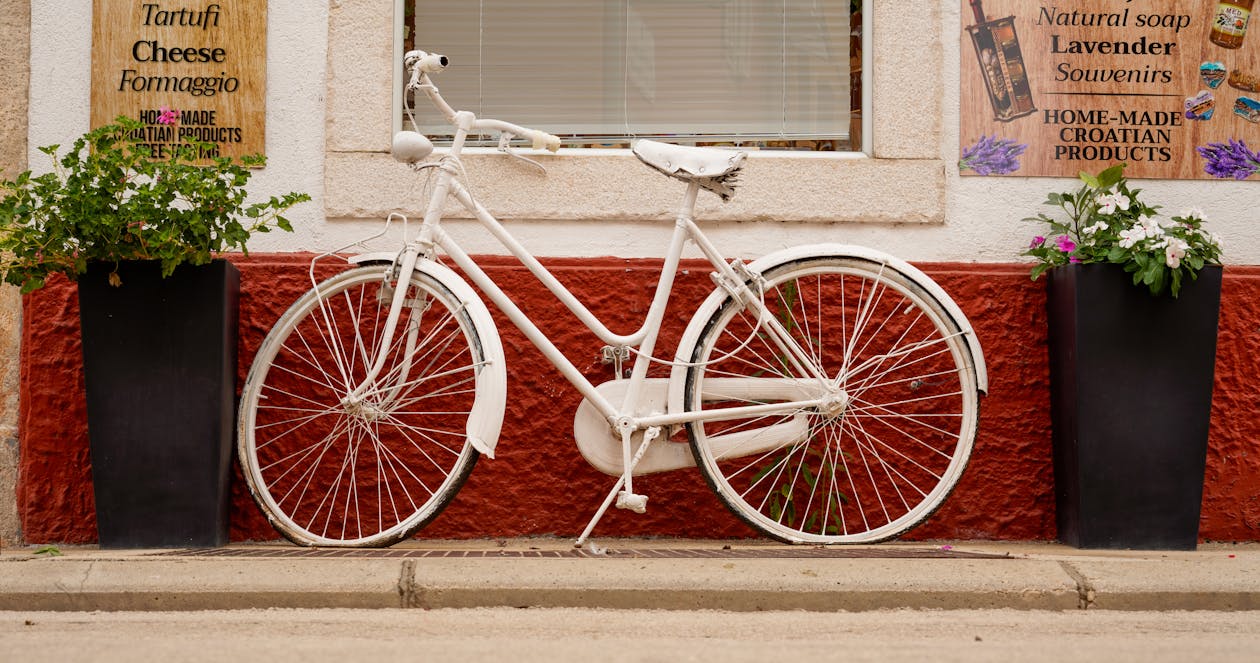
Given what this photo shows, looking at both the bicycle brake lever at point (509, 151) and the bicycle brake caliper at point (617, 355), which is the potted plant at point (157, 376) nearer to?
the bicycle brake lever at point (509, 151)

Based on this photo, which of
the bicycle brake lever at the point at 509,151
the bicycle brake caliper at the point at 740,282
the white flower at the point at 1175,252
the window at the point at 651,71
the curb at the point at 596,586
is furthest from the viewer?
the window at the point at 651,71

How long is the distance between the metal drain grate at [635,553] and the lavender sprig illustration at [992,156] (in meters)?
1.43

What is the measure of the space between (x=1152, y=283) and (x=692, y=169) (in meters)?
1.49

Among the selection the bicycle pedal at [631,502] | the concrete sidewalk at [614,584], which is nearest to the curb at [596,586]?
the concrete sidewalk at [614,584]

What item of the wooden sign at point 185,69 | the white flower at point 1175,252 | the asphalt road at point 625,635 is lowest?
the asphalt road at point 625,635

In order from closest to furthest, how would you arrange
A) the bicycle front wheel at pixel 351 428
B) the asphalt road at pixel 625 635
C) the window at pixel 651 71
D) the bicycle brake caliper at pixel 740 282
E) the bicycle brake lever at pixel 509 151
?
1. the asphalt road at pixel 625 635
2. the bicycle brake caliper at pixel 740 282
3. the bicycle brake lever at pixel 509 151
4. the bicycle front wheel at pixel 351 428
5. the window at pixel 651 71

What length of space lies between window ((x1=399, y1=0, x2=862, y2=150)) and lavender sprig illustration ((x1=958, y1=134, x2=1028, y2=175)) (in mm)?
402

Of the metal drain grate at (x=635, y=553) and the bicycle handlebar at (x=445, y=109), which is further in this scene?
the bicycle handlebar at (x=445, y=109)

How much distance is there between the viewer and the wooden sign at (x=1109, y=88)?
4.67m

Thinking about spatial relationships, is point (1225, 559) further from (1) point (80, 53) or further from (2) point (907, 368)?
(1) point (80, 53)

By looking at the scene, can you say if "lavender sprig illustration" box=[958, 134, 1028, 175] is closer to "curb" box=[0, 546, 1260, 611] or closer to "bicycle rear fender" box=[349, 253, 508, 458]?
"curb" box=[0, 546, 1260, 611]

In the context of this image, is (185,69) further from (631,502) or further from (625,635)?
(625,635)

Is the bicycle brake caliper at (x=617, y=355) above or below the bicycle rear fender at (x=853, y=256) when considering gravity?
below

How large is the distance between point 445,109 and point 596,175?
807 millimetres
